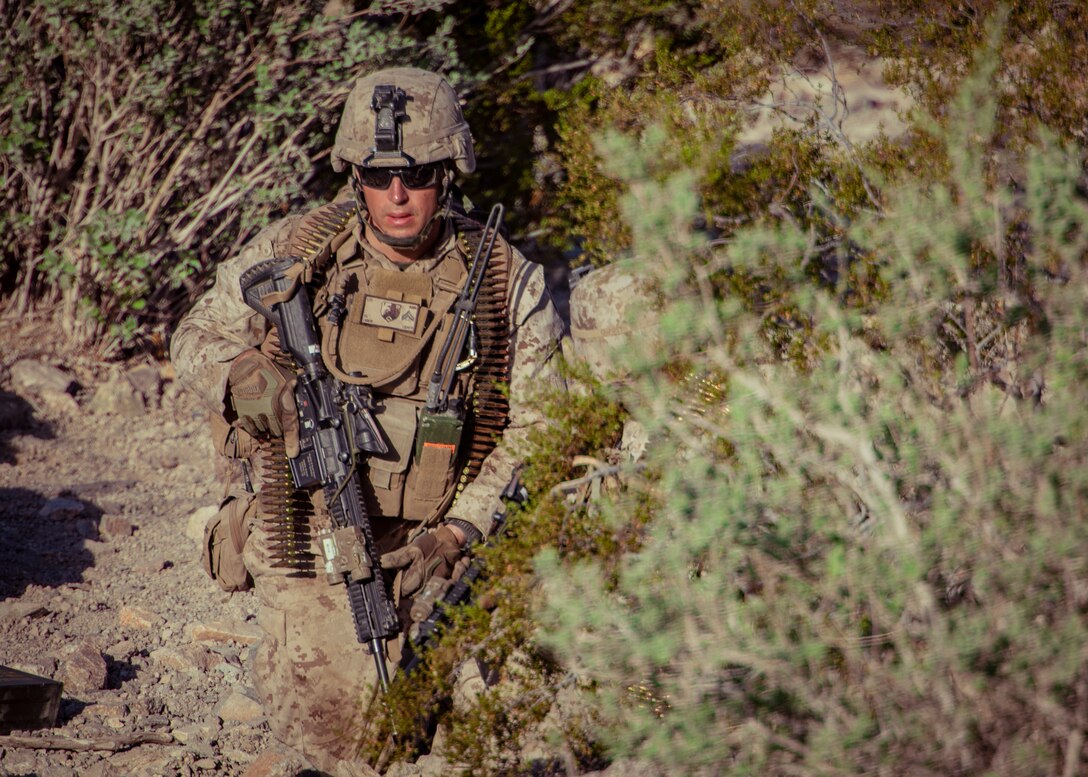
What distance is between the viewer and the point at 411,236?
469 cm

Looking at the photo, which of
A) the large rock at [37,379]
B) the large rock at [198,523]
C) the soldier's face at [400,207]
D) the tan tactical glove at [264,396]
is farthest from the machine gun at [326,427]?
the large rock at [37,379]

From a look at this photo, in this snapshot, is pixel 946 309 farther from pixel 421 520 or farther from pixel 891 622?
pixel 421 520

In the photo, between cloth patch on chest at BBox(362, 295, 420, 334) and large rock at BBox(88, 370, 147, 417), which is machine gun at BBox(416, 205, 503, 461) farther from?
large rock at BBox(88, 370, 147, 417)

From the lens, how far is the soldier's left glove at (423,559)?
14.8 ft

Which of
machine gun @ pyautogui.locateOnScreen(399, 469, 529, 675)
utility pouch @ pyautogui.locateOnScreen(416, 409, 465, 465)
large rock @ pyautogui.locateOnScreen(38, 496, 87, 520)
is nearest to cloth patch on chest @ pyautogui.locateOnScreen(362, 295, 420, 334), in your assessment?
utility pouch @ pyautogui.locateOnScreen(416, 409, 465, 465)

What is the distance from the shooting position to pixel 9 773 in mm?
4016

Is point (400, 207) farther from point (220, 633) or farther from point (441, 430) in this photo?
point (220, 633)

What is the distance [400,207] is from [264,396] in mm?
955

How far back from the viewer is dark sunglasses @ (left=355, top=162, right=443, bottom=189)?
4660mm

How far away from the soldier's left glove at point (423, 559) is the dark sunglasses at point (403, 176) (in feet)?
4.73

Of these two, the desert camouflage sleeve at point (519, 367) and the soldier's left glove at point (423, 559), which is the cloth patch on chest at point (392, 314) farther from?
the soldier's left glove at point (423, 559)

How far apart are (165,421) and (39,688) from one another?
418 centimetres

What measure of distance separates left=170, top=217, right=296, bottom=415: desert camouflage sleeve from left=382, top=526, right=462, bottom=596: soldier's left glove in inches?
37.8

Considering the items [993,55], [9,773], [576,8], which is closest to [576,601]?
[9,773]
